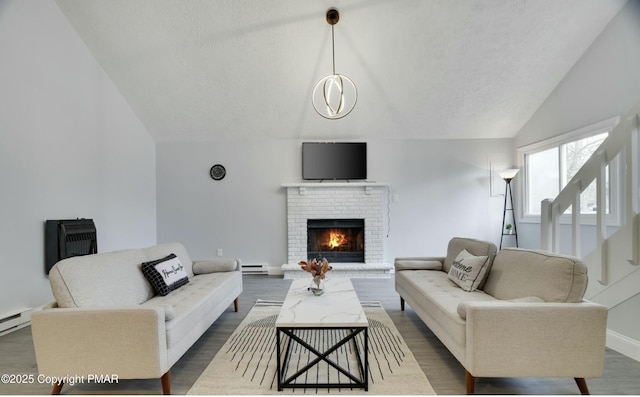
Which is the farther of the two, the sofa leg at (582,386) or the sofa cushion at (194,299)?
the sofa cushion at (194,299)

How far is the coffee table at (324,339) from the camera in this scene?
1973 mm

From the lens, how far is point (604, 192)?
2582 mm

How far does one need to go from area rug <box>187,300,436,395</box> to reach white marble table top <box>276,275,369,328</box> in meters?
0.41

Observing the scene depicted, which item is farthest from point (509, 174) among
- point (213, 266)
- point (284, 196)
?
point (213, 266)

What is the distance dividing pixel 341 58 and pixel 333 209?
239 centimetres

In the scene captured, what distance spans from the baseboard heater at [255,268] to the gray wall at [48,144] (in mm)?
1875

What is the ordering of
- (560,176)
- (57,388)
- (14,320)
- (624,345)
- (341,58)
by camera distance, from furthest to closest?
(560,176), (341,58), (14,320), (624,345), (57,388)

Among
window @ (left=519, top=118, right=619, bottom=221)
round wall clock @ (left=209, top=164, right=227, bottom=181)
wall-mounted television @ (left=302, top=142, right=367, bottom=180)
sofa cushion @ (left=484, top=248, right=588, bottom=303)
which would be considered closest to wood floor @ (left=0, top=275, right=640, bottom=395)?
sofa cushion @ (left=484, top=248, right=588, bottom=303)

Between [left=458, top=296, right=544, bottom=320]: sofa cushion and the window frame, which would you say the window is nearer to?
the window frame

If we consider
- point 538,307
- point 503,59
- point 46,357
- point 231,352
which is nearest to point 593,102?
point 503,59

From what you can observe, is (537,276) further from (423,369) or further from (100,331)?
(100,331)

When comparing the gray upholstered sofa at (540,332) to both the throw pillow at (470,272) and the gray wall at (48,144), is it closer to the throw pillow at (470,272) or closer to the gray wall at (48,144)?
the throw pillow at (470,272)

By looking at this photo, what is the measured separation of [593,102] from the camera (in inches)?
151

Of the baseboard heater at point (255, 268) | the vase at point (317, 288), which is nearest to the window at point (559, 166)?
the vase at point (317, 288)
